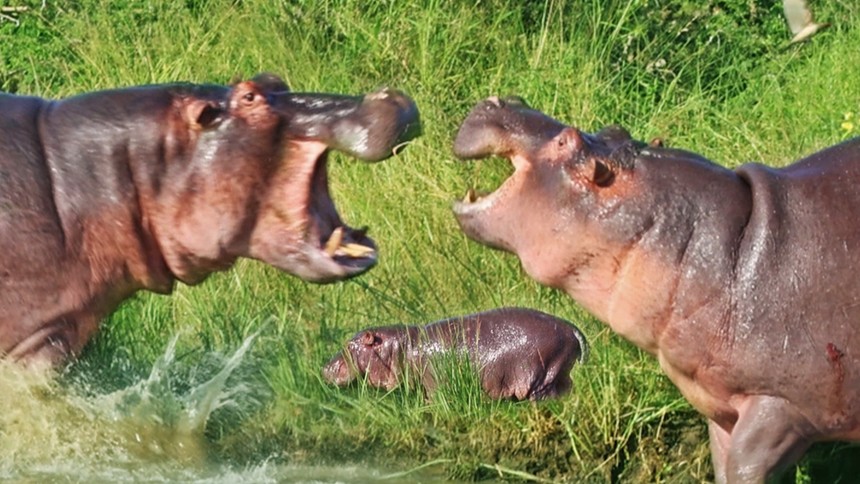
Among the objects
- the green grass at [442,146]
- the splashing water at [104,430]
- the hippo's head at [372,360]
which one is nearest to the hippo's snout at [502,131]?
the green grass at [442,146]

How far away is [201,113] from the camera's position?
16.9 ft

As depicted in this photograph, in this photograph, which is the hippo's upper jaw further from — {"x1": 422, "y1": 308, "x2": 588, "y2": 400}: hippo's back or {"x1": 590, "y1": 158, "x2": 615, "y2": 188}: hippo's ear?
{"x1": 422, "y1": 308, "x2": 588, "y2": 400}: hippo's back

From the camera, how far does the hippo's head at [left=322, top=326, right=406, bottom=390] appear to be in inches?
250

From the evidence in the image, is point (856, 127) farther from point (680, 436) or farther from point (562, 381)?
point (680, 436)

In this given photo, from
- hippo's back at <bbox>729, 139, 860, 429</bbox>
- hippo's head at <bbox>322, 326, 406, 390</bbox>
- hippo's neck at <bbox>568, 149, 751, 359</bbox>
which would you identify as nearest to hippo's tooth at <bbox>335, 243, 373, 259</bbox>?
hippo's neck at <bbox>568, 149, 751, 359</bbox>

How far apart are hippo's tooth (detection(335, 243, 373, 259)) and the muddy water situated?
0.78 metres

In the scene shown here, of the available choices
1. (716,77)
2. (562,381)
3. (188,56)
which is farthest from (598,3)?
(562,381)

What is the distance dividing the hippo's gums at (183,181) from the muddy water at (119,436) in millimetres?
212

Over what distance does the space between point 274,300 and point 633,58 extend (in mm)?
3037

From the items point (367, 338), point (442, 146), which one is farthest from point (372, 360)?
point (442, 146)

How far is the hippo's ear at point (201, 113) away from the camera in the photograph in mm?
5160

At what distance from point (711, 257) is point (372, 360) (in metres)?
1.99

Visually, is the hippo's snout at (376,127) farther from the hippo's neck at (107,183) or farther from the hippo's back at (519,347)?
the hippo's back at (519,347)

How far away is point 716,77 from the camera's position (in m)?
9.62
